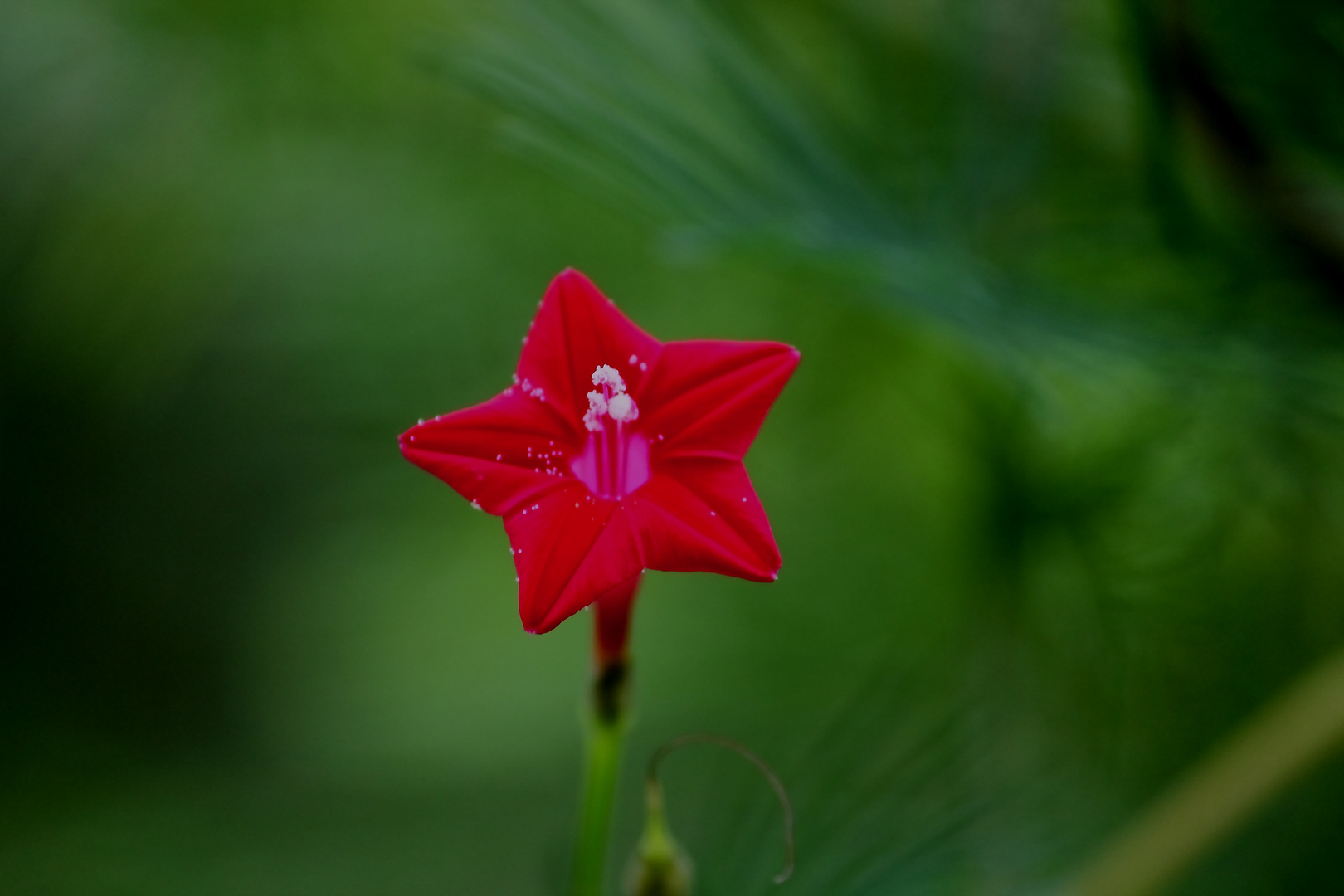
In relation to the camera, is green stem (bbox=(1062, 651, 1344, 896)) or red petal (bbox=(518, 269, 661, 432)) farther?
green stem (bbox=(1062, 651, 1344, 896))

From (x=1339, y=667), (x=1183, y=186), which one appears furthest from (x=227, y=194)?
(x=1339, y=667)

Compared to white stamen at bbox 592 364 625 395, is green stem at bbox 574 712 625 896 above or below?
below

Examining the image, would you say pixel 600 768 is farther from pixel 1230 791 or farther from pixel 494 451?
pixel 1230 791

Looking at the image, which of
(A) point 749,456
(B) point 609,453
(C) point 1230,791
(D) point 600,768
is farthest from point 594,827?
(A) point 749,456

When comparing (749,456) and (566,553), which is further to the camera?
(749,456)

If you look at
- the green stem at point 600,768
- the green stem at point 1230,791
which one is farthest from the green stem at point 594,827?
the green stem at point 1230,791

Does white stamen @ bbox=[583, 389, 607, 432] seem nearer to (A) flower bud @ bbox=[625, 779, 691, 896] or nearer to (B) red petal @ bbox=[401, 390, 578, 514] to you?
(B) red petal @ bbox=[401, 390, 578, 514]

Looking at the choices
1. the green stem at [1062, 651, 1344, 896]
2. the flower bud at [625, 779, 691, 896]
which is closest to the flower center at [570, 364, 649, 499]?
the flower bud at [625, 779, 691, 896]
